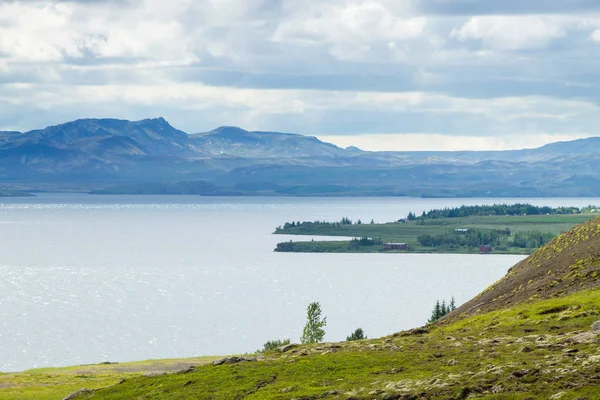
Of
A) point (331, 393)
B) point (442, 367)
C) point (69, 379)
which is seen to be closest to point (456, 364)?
point (442, 367)

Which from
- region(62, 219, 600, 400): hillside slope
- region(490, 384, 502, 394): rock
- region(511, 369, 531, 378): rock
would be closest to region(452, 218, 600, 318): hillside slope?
region(62, 219, 600, 400): hillside slope

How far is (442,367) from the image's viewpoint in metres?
40.9

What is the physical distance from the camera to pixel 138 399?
4797 centimetres

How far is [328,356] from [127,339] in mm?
111944

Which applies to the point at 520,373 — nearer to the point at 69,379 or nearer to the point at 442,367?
the point at 442,367

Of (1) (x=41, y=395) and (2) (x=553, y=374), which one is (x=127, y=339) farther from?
(2) (x=553, y=374)

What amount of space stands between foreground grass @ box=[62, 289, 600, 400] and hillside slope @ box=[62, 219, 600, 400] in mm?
49

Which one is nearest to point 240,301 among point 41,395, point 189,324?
point 189,324

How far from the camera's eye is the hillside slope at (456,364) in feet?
119

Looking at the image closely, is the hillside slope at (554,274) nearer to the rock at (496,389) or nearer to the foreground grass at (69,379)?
the foreground grass at (69,379)

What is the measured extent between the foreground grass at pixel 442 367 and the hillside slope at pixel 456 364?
49 millimetres

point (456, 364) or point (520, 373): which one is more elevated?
point (520, 373)

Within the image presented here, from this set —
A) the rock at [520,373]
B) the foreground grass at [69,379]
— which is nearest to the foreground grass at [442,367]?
the rock at [520,373]

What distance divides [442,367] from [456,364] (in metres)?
0.57
